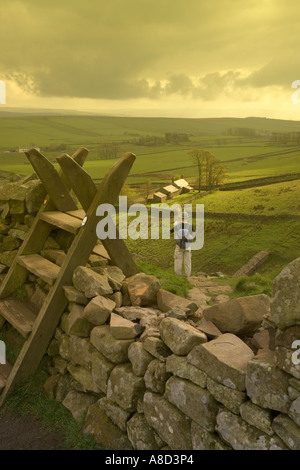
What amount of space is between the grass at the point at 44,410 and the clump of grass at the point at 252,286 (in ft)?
15.9

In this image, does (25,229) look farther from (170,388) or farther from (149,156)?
(149,156)

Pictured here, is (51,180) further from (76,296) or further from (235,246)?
(235,246)

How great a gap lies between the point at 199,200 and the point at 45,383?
66.6 ft

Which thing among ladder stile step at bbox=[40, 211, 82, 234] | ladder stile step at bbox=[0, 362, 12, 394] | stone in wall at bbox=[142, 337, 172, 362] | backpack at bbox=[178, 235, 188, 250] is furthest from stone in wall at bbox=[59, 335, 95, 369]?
backpack at bbox=[178, 235, 188, 250]

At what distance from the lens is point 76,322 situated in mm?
5438

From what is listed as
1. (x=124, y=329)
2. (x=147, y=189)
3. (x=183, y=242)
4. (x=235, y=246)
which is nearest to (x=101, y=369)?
(x=124, y=329)

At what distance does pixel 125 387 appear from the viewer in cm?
462

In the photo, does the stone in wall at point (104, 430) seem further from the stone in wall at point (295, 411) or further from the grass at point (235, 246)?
the grass at point (235, 246)

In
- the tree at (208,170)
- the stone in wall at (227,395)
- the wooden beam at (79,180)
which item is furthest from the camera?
the tree at (208,170)

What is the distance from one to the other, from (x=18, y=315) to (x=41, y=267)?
96 cm

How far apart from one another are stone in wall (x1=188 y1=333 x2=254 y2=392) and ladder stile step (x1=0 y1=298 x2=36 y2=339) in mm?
3293

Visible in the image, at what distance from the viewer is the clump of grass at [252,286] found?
335 inches

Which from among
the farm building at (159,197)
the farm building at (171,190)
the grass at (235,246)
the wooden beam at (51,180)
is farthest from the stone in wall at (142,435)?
the farm building at (171,190)
